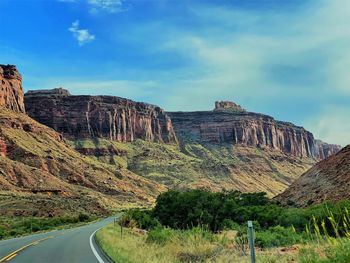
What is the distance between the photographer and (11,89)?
497 ft

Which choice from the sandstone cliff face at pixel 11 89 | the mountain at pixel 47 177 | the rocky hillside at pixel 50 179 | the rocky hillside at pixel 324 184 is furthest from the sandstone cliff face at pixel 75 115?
the rocky hillside at pixel 324 184

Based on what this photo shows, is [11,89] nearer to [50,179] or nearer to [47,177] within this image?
[47,177]

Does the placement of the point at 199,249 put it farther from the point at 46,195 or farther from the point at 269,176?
the point at 269,176

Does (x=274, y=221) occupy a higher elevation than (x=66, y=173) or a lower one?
lower

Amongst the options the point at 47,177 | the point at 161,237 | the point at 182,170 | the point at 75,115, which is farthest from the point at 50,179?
the point at 161,237

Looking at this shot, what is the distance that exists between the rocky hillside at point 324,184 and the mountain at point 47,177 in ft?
127

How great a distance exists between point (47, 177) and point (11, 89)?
57211 millimetres

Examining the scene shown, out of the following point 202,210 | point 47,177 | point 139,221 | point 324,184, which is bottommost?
point 139,221

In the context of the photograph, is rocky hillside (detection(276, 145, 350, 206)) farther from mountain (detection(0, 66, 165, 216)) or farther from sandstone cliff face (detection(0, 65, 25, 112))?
sandstone cliff face (detection(0, 65, 25, 112))

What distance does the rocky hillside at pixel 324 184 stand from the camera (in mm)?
45281

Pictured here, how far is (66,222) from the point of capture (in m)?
65.6

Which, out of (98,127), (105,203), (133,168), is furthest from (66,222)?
(98,127)

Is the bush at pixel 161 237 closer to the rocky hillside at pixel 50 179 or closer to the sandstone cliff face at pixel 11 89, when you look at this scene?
the rocky hillside at pixel 50 179

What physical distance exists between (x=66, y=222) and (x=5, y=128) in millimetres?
62278
